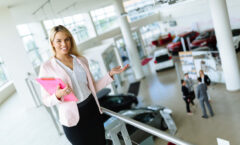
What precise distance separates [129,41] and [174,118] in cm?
670

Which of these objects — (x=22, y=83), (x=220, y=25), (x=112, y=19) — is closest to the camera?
(x=22, y=83)

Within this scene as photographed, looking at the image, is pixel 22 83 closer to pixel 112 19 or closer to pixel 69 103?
pixel 69 103

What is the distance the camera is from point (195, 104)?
870cm

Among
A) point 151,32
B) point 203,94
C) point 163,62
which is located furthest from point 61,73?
point 151,32

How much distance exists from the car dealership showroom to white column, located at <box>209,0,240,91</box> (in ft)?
0.12

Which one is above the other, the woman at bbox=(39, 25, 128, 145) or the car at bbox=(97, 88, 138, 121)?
the woman at bbox=(39, 25, 128, 145)

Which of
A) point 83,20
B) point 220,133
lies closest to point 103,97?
point 220,133

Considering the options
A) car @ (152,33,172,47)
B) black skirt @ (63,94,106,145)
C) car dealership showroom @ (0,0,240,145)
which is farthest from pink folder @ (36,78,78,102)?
car @ (152,33,172,47)

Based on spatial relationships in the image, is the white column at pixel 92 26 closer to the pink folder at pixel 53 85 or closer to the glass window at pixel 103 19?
the glass window at pixel 103 19

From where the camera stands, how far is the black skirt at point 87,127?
1743 mm

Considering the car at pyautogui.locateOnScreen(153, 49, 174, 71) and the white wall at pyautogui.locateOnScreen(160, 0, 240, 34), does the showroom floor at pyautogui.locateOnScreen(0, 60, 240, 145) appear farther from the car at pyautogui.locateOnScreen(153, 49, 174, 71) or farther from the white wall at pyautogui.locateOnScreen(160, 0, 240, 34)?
the white wall at pyautogui.locateOnScreen(160, 0, 240, 34)

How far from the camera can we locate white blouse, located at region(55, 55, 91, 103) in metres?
1.72

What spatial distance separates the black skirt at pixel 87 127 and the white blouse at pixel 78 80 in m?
0.06

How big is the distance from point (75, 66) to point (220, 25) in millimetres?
7833
